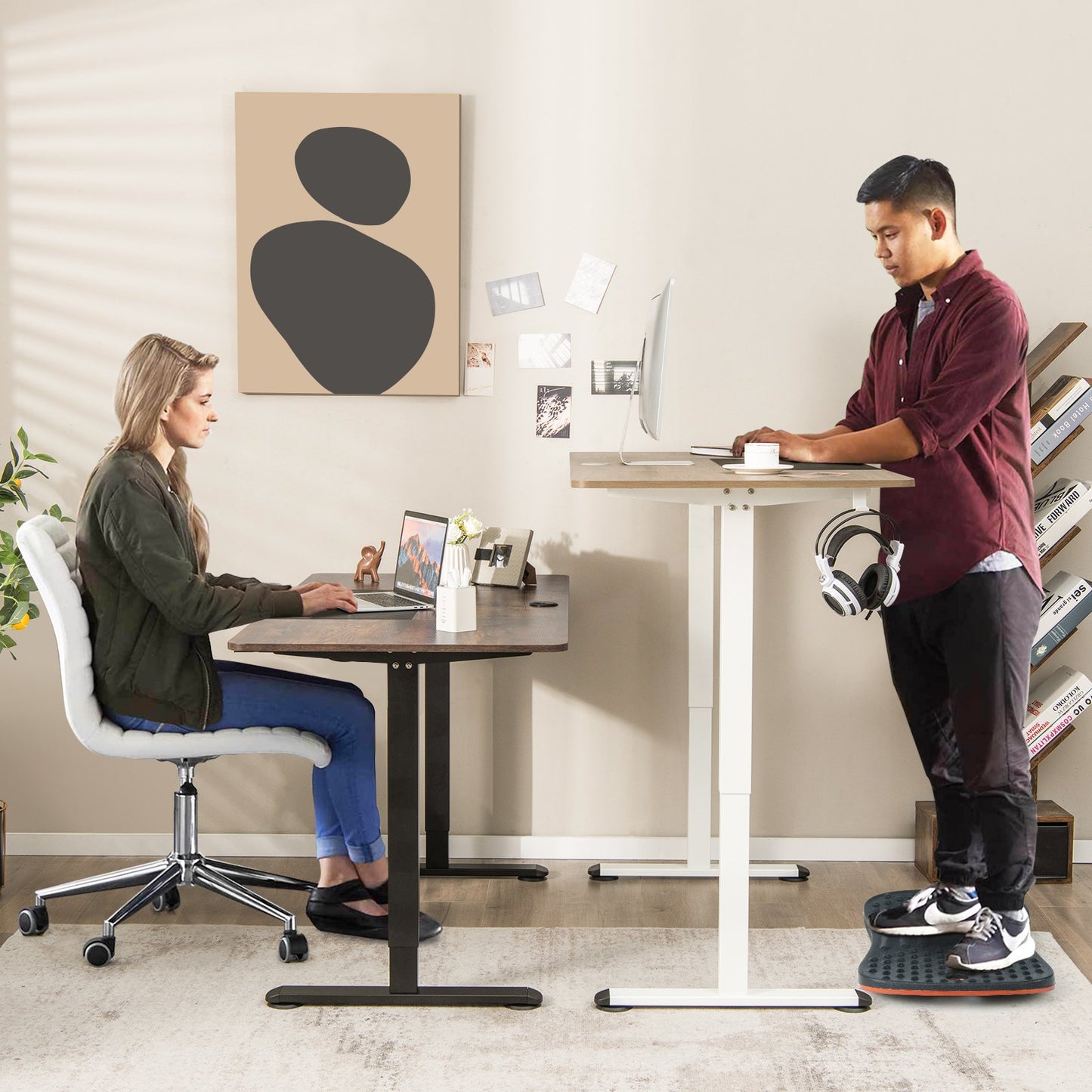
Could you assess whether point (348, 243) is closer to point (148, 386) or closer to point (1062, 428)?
point (148, 386)

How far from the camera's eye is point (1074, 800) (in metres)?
3.47

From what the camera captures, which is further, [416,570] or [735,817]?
[416,570]

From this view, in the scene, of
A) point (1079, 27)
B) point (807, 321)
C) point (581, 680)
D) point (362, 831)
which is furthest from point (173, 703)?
point (1079, 27)

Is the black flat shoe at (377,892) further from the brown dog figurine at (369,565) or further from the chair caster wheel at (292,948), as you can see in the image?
the brown dog figurine at (369,565)

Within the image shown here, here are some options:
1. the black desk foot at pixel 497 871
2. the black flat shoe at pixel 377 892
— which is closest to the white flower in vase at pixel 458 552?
the black flat shoe at pixel 377 892

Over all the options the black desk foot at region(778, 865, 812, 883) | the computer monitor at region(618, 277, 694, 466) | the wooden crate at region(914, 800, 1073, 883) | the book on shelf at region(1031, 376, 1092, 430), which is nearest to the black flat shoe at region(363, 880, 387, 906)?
the black desk foot at region(778, 865, 812, 883)

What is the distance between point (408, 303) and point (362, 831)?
140 centimetres

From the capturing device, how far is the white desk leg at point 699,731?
3.25 m

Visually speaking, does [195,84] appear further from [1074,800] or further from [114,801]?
[1074,800]

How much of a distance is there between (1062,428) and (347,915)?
2168 mm

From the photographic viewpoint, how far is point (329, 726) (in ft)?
9.21

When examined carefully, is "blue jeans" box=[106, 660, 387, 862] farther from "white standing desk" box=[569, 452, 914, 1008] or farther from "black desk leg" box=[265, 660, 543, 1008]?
"white standing desk" box=[569, 452, 914, 1008]

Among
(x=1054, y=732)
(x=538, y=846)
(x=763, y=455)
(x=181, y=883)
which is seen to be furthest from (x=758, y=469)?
(x=181, y=883)

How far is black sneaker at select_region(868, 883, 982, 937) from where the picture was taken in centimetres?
282
